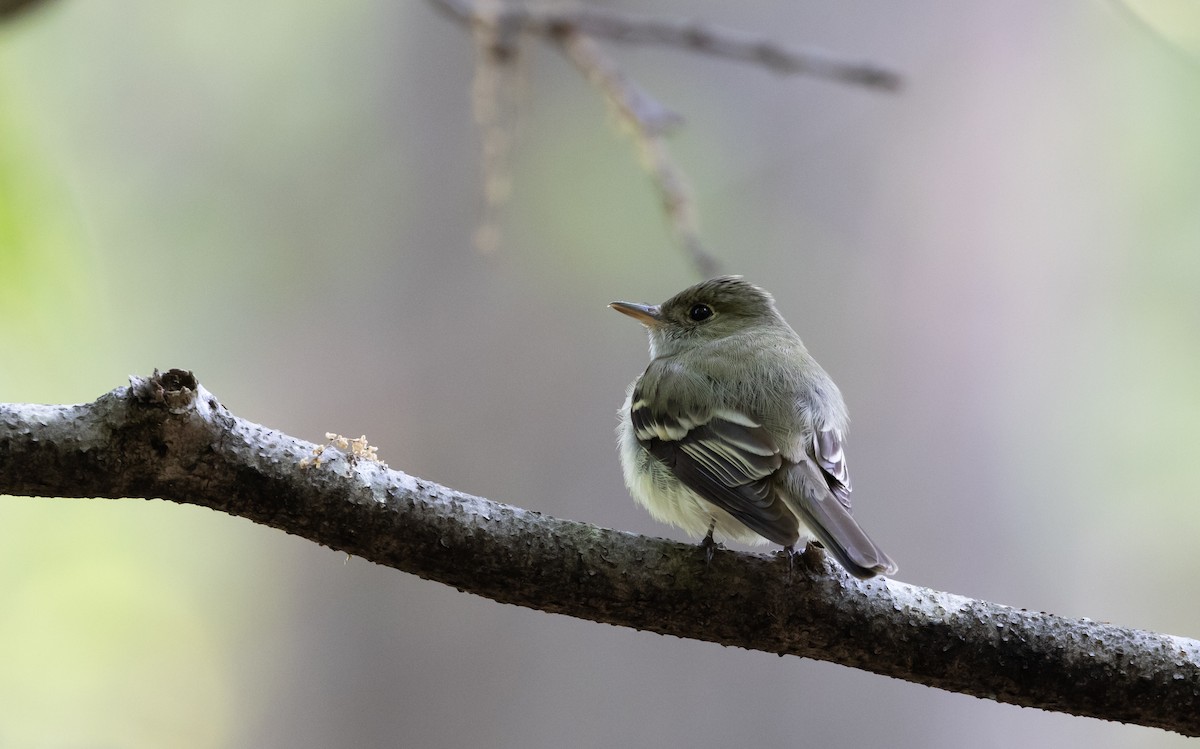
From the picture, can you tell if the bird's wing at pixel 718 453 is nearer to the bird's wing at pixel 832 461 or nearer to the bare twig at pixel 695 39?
the bird's wing at pixel 832 461

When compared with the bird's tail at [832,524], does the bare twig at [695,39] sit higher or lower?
higher

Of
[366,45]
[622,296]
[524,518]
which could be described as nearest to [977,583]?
[622,296]

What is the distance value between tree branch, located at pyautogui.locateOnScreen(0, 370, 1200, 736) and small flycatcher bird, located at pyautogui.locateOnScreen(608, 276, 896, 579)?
0.46 feet

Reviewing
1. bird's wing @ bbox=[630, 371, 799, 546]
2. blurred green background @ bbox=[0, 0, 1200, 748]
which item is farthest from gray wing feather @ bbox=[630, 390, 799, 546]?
blurred green background @ bbox=[0, 0, 1200, 748]

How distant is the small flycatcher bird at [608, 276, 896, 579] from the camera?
2.62 m

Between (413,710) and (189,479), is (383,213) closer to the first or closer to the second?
(413,710)

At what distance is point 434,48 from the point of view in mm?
6809

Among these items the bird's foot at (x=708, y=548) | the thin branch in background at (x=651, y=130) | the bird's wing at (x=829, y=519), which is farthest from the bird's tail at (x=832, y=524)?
the thin branch in background at (x=651, y=130)

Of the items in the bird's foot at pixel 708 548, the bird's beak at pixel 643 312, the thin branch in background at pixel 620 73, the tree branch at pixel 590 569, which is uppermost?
the thin branch in background at pixel 620 73

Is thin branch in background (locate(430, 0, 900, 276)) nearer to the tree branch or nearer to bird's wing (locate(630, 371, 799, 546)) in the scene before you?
bird's wing (locate(630, 371, 799, 546))

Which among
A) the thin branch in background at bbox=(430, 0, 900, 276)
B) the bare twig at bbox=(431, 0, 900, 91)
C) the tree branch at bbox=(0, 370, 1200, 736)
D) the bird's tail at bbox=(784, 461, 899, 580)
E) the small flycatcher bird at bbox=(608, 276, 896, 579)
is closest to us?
the tree branch at bbox=(0, 370, 1200, 736)

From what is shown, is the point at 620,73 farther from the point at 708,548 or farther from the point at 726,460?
the point at 708,548

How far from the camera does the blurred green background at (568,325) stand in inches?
216

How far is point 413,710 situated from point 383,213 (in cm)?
310
